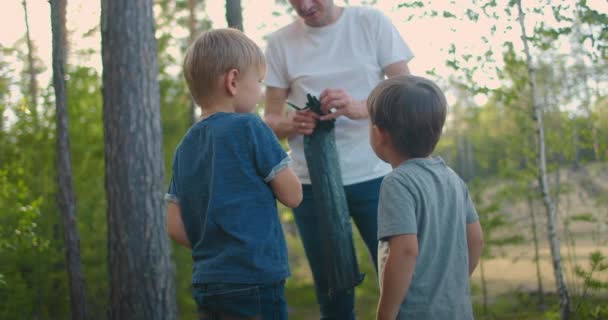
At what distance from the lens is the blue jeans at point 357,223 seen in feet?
8.97

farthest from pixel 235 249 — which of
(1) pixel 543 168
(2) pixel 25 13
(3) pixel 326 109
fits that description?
(2) pixel 25 13

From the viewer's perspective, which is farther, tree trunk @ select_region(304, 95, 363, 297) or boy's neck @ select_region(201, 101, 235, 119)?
tree trunk @ select_region(304, 95, 363, 297)

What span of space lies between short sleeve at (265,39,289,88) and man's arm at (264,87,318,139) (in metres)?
0.03

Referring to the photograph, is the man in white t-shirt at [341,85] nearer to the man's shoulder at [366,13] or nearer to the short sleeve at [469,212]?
the man's shoulder at [366,13]

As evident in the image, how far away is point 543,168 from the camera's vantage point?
4.89 m

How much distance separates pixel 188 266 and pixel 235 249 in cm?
825

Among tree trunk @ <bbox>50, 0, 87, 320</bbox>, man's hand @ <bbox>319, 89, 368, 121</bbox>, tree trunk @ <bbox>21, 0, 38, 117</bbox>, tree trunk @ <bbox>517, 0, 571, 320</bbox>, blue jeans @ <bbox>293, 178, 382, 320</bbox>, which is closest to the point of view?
man's hand @ <bbox>319, 89, 368, 121</bbox>

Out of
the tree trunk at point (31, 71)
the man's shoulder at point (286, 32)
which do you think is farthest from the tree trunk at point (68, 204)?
the man's shoulder at point (286, 32)

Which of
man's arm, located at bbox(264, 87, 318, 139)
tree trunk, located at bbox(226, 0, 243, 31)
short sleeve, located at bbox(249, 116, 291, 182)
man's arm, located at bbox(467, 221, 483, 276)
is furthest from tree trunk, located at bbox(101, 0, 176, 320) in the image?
man's arm, located at bbox(467, 221, 483, 276)

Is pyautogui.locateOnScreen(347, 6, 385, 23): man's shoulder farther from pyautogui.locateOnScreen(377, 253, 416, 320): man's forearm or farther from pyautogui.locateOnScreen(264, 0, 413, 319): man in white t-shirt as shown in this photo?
pyautogui.locateOnScreen(377, 253, 416, 320): man's forearm

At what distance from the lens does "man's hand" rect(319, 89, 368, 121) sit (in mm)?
2596

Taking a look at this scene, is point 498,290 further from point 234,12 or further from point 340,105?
point 340,105

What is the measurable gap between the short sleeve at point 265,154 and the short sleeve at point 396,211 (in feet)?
1.10

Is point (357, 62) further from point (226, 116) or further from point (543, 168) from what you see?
point (543, 168)
